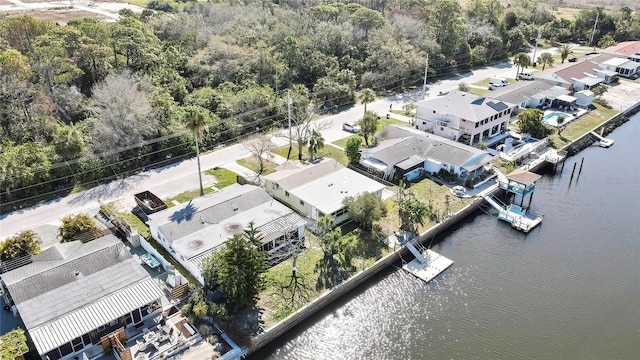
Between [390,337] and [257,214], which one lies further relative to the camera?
[257,214]

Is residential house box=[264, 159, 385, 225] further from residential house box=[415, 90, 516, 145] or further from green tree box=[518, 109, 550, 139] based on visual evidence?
green tree box=[518, 109, 550, 139]

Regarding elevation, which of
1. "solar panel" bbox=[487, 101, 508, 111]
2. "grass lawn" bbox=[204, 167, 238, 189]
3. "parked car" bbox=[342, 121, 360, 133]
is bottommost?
"grass lawn" bbox=[204, 167, 238, 189]

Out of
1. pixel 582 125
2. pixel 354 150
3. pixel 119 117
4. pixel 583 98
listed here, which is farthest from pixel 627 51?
pixel 119 117

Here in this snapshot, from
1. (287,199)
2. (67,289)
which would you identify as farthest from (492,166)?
(67,289)

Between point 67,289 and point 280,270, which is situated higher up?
point 67,289

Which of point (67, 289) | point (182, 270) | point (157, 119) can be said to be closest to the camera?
point (67, 289)

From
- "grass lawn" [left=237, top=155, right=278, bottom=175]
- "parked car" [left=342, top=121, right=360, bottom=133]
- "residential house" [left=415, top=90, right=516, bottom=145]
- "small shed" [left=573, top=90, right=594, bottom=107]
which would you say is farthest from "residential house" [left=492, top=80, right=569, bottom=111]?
"grass lawn" [left=237, top=155, right=278, bottom=175]

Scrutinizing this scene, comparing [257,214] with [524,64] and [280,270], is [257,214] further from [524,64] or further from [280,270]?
[524,64]
